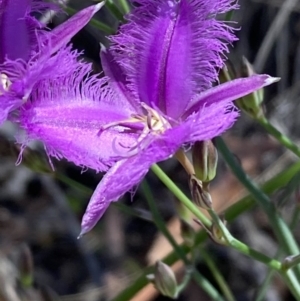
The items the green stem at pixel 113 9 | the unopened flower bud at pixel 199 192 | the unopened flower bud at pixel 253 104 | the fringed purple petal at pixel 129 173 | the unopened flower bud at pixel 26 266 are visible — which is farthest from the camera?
the unopened flower bud at pixel 26 266

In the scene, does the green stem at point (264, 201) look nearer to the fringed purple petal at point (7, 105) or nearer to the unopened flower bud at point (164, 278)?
the unopened flower bud at point (164, 278)

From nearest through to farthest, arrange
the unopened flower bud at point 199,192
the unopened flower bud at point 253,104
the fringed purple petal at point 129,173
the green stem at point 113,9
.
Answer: the fringed purple petal at point 129,173, the unopened flower bud at point 199,192, the green stem at point 113,9, the unopened flower bud at point 253,104

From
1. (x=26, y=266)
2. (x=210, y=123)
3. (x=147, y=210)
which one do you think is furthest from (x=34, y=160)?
(x=147, y=210)

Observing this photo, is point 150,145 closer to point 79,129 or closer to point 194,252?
point 79,129

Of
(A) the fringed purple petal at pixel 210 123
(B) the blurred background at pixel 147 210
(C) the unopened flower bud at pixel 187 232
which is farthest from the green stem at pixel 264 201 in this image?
(B) the blurred background at pixel 147 210

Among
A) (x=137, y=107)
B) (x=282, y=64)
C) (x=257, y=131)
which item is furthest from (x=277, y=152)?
(x=137, y=107)

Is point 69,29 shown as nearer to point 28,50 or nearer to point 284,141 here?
point 28,50
